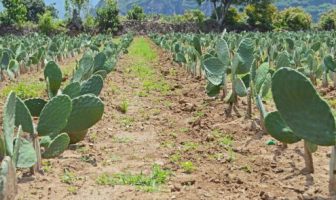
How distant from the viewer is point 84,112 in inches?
138

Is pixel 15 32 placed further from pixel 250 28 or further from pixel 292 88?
pixel 292 88

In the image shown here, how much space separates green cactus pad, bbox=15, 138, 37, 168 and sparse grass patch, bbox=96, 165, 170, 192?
46 cm

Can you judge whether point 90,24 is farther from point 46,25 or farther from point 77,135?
point 77,135

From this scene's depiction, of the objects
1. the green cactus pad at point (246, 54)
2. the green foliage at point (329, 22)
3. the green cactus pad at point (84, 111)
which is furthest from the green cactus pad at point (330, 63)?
the green foliage at point (329, 22)

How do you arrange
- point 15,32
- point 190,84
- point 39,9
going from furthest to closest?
point 39,9, point 15,32, point 190,84

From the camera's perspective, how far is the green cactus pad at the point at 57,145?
3.27m

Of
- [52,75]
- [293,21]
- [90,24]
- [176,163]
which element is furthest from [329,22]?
[176,163]

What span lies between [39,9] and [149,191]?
53.0 meters

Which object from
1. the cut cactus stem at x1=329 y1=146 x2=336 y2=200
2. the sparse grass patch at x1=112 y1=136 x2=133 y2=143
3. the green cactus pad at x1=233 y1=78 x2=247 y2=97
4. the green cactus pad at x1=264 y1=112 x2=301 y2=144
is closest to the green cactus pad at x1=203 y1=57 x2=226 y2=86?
the green cactus pad at x1=233 y1=78 x2=247 y2=97

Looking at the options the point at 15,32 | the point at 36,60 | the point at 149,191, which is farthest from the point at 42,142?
the point at 15,32

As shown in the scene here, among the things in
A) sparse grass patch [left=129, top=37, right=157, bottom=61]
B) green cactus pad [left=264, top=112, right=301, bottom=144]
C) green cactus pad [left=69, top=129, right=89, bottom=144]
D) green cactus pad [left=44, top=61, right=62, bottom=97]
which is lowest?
sparse grass patch [left=129, top=37, right=157, bottom=61]

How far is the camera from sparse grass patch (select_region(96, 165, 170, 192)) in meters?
3.28

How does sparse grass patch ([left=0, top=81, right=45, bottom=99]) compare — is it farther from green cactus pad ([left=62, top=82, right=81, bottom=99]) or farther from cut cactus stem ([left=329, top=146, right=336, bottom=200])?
cut cactus stem ([left=329, top=146, right=336, bottom=200])

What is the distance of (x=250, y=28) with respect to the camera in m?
38.9
